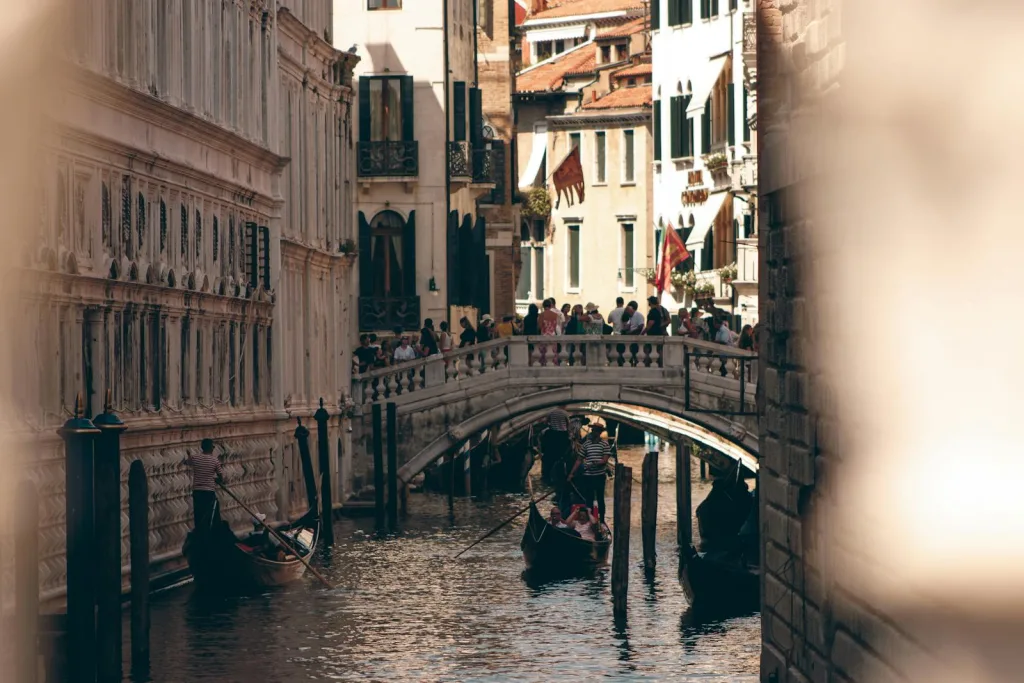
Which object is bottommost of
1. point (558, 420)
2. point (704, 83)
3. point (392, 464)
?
point (392, 464)

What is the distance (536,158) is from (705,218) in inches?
655

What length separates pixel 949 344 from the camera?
1002 cm

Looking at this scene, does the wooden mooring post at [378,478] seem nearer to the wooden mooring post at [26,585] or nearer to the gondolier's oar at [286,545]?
the gondolier's oar at [286,545]

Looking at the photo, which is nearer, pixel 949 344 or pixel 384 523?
pixel 949 344

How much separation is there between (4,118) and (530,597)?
8.42 m

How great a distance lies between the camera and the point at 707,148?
5053cm

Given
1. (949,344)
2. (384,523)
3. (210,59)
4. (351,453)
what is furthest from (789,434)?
(351,453)

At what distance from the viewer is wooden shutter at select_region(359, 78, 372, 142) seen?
132ft

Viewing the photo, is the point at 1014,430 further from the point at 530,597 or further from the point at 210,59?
the point at 210,59

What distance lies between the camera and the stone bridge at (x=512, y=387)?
34.5 metres

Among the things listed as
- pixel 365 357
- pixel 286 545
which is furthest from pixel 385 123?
pixel 286 545

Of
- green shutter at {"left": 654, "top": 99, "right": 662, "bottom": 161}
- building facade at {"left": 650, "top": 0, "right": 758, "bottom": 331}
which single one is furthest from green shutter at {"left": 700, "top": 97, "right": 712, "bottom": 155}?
green shutter at {"left": 654, "top": 99, "right": 662, "bottom": 161}

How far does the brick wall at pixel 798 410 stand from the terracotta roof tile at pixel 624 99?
1989 inches

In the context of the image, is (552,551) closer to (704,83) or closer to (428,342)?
(428,342)
